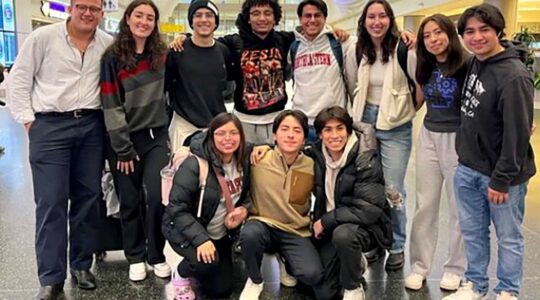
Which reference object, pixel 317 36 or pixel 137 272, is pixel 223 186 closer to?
pixel 137 272

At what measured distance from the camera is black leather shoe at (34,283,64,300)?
2.71 metres

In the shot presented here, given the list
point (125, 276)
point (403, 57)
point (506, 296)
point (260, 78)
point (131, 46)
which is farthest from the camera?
point (260, 78)

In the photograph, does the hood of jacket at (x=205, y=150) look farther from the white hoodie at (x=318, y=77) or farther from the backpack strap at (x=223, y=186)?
the white hoodie at (x=318, y=77)

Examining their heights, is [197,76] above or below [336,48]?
below

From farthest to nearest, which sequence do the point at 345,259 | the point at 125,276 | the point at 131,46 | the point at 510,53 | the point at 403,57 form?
the point at 125,276, the point at 403,57, the point at 131,46, the point at 345,259, the point at 510,53

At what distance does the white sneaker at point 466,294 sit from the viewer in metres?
2.60

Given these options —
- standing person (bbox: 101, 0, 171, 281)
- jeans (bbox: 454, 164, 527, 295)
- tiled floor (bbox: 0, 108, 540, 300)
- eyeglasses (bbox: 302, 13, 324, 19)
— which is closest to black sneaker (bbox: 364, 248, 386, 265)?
tiled floor (bbox: 0, 108, 540, 300)

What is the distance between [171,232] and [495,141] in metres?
1.64

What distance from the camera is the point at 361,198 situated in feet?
8.80

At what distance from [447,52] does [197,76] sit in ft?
4.69

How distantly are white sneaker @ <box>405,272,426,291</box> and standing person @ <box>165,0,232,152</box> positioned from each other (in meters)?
1.50

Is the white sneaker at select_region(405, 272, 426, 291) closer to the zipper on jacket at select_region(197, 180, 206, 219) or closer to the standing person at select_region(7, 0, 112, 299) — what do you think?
the zipper on jacket at select_region(197, 180, 206, 219)

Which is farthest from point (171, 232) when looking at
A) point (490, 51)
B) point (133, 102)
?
point (490, 51)

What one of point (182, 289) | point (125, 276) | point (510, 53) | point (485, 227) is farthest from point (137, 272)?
point (510, 53)
